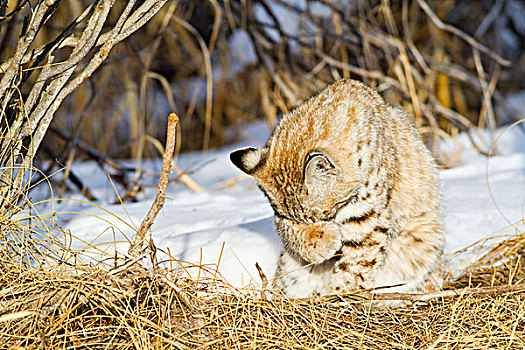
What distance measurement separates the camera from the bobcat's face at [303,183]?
2.35 m

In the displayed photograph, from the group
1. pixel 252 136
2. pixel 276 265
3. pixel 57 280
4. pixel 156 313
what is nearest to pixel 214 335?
pixel 156 313

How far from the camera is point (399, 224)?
2805 mm

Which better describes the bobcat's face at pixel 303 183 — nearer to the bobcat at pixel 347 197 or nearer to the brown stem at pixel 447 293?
the bobcat at pixel 347 197

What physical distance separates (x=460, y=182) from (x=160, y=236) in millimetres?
2594

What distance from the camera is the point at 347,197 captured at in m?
2.52

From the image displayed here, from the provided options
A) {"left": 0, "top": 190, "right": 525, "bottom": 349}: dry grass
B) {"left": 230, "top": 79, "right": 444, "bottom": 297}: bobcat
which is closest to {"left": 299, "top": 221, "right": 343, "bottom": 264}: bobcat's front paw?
{"left": 230, "top": 79, "right": 444, "bottom": 297}: bobcat

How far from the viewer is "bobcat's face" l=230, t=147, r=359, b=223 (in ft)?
7.72

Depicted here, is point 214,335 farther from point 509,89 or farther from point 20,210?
point 509,89

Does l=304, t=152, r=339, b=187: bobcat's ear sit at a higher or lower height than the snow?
higher

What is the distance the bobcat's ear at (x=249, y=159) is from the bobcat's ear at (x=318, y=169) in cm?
30

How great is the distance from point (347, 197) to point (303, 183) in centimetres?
27

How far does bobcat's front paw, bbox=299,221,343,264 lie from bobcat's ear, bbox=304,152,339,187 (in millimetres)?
232

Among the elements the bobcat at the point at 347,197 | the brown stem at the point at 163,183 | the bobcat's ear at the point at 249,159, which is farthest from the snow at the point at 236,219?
the bobcat's ear at the point at 249,159

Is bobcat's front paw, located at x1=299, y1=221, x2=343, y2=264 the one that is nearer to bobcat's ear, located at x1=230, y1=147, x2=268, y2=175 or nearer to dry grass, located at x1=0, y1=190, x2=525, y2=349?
dry grass, located at x1=0, y1=190, x2=525, y2=349
